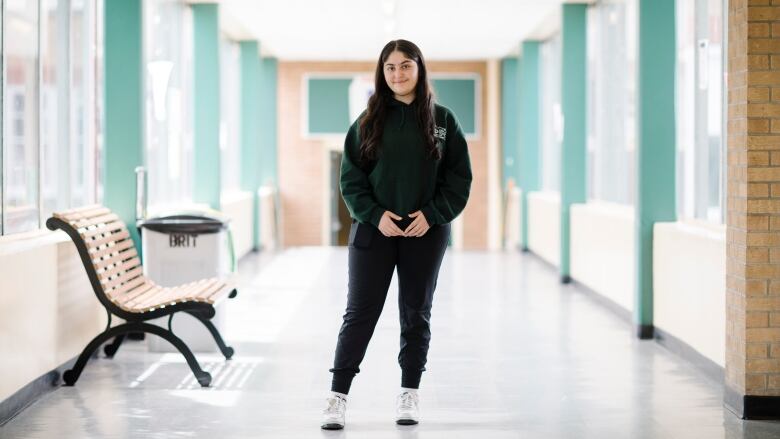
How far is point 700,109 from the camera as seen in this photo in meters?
6.67

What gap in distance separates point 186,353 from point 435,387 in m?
1.23

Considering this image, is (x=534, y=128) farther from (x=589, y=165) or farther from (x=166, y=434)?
(x=166, y=434)

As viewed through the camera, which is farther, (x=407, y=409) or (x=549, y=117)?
(x=549, y=117)

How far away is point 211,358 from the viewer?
6.11 m

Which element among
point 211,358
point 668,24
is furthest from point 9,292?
point 668,24

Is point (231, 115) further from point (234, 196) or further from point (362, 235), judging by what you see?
point (362, 235)

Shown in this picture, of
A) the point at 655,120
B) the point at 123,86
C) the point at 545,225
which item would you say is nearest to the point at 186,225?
the point at 123,86

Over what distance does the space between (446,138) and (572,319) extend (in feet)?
12.8

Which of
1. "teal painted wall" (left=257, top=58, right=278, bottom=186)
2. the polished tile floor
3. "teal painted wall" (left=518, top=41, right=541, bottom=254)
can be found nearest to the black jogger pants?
the polished tile floor

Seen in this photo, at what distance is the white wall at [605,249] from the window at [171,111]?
12.1 feet

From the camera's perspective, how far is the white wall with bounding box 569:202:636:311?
7.96m

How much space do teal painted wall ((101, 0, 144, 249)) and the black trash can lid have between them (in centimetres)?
76

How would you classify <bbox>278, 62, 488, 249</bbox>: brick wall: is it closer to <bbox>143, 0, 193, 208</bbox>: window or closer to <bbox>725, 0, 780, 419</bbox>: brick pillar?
<bbox>143, 0, 193, 208</bbox>: window

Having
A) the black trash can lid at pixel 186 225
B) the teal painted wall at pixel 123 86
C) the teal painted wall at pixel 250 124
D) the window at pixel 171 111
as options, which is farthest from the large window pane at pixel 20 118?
the teal painted wall at pixel 250 124
